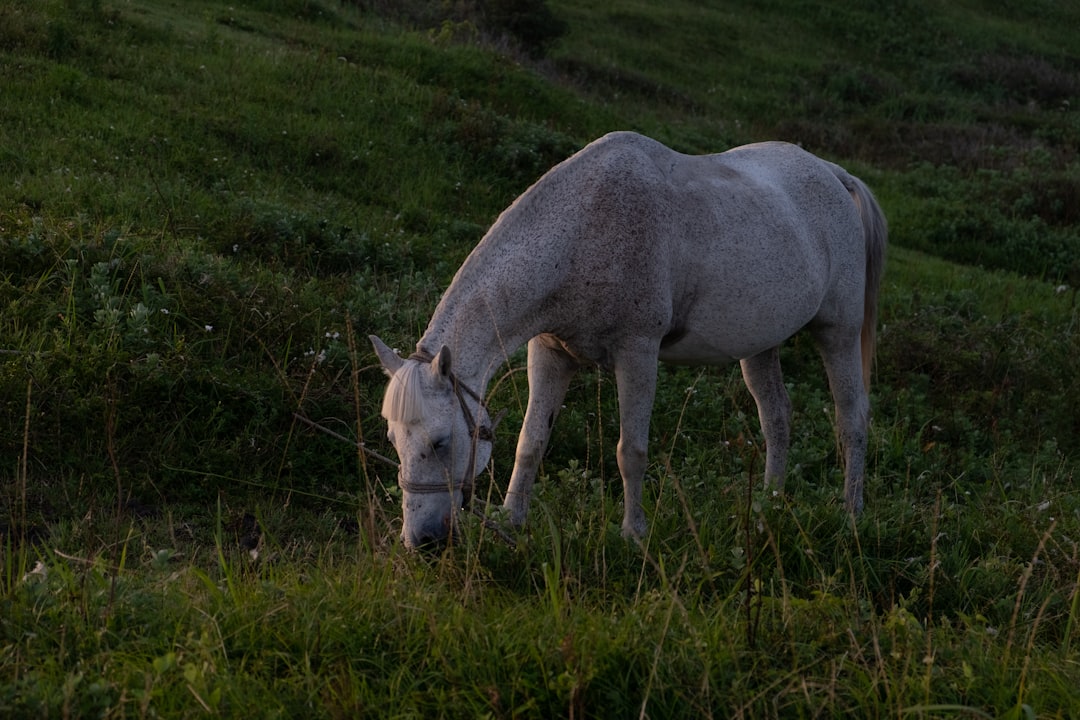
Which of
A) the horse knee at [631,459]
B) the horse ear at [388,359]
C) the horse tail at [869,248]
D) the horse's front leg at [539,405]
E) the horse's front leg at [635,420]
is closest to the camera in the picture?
the horse ear at [388,359]

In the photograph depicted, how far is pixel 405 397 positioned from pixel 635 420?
144 centimetres

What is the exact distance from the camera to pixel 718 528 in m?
5.12

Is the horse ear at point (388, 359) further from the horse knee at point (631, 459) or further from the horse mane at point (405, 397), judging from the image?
the horse knee at point (631, 459)

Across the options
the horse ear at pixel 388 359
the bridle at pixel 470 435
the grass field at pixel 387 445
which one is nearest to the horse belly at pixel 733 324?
→ the grass field at pixel 387 445

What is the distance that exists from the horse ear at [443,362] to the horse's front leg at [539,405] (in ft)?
3.78

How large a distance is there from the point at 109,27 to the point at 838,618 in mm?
11387

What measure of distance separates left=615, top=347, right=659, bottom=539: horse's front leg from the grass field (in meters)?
0.17

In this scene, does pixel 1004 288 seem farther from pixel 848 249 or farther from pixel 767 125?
pixel 767 125

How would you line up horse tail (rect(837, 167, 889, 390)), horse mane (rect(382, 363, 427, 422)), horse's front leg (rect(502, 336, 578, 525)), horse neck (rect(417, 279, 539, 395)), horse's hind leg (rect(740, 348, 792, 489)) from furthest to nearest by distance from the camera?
horse tail (rect(837, 167, 889, 390)) < horse's hind leg (rect(740, 348, 792, 489)) < horse's front leg (rect(502, 336, 578, 525)) < horse neck (rect(417, 279, 539, 395)) < horse mane (rect(382, 363, 427, 422))

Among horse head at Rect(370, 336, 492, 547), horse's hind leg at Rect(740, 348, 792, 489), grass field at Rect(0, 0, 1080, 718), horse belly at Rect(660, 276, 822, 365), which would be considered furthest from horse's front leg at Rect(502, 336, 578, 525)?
horse's hind leg at Rect(740, 348, 792, 489)

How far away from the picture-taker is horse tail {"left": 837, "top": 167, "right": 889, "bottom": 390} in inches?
276

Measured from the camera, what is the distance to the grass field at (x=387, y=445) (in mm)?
3426

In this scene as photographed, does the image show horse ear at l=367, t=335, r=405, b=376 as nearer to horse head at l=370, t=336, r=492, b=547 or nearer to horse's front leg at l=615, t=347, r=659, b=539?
horse head at l=370, t=336, r=492, b=547

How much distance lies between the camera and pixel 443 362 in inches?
176
